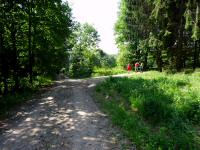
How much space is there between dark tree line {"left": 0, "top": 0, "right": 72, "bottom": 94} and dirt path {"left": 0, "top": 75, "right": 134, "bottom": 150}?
1007 cm

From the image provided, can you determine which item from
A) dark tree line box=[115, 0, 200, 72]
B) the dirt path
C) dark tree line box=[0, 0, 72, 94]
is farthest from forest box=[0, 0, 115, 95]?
dark tree line box=[115, 0, 200, 72]

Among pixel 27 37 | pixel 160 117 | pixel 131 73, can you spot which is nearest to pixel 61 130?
pixel 160 117

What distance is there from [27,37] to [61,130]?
68.6 ft

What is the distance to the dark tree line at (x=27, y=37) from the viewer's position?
25.6 metres

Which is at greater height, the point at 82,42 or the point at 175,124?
the point at 82,42

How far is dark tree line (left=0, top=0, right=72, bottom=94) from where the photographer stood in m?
25.6

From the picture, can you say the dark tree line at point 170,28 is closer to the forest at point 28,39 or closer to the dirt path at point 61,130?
the forest at point 28,39

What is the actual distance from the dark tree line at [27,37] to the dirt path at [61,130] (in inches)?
396

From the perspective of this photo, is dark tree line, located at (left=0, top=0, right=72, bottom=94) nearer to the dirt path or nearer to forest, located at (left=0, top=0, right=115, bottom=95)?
forest, located at (left=0, top=0, right=115, bottom=95)

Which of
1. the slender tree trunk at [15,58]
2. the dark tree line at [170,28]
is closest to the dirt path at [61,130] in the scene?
the slender tree trunk at [15,58]

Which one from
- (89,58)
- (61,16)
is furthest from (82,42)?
(61,16)

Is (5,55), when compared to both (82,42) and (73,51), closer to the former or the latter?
(73,51)

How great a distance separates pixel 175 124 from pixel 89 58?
65686mm

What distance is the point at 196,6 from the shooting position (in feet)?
95.6
